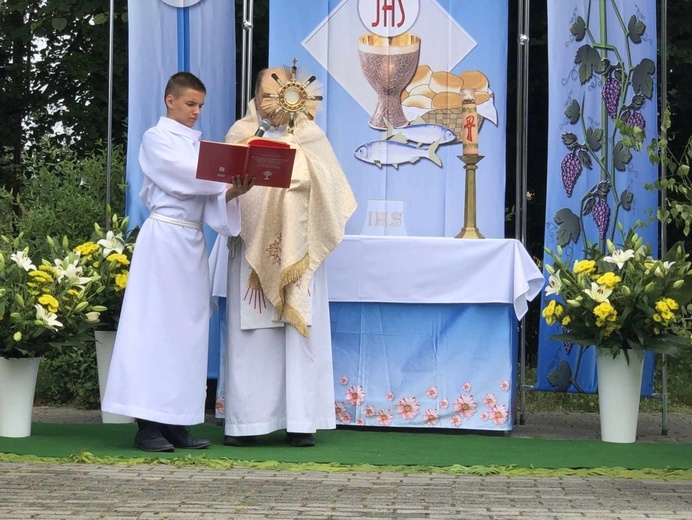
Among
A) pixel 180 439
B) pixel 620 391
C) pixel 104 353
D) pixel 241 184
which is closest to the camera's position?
pixel 241 184

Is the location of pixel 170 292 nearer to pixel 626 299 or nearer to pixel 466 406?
pixel 466 406

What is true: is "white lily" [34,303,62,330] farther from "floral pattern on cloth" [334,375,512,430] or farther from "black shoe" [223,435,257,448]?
"floral pattern on cloth" [334,375,512,430]

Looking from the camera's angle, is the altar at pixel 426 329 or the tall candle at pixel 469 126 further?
the tall candle at pixel 469 126

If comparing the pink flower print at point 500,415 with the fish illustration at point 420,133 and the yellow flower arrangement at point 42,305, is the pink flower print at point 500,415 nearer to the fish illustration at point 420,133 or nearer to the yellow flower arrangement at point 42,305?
the fish illustration at point 420,133

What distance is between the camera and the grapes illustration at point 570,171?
304 inches

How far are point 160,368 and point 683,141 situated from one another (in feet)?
21.3

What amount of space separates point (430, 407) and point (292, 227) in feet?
4.73

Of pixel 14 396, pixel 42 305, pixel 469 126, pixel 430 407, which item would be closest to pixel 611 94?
pixel 469 126

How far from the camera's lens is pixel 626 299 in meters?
6.86

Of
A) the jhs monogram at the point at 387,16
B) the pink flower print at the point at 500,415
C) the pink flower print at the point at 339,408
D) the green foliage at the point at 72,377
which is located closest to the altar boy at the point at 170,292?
the pink flower print at the point at 339,408

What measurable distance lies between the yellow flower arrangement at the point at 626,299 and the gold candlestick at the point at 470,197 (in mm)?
625

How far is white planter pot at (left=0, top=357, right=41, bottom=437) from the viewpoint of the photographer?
22.3 feet

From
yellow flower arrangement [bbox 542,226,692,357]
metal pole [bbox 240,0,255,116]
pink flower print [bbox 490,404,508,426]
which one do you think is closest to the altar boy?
metal pole [bbox 240,0,255,116]

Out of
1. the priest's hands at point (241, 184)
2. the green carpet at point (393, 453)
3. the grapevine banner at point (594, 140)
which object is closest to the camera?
the green carpet at point (393, 453)
